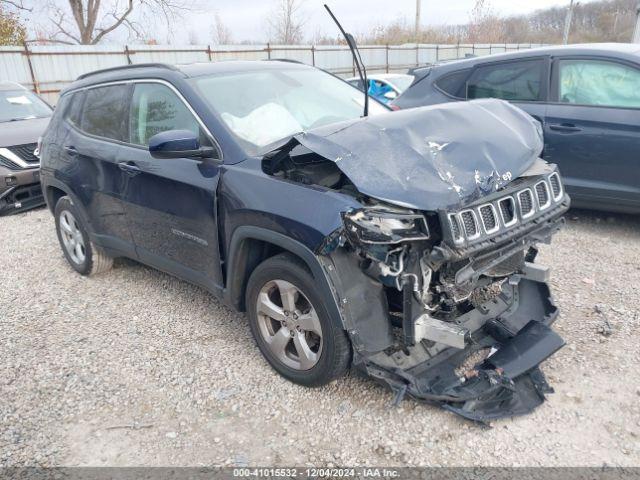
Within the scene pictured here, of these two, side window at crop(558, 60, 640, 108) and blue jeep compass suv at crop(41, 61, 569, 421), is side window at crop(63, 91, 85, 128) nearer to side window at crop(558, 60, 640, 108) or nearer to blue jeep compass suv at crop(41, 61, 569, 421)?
blue jeep compass suv at crop(41, 61, 569, 421)

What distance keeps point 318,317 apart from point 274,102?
1.59 meters

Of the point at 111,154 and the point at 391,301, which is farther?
the point at 111,154

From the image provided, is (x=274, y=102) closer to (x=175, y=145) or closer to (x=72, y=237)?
(x=175, y=145)

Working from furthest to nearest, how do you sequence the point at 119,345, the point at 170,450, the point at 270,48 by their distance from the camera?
the point at 270,48 < the point at 119,345 < the point at 170,450

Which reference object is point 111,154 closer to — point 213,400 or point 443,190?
point 213,400

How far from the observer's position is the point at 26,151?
7309 mm

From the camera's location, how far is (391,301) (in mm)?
2715

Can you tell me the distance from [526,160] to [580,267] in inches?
79.7

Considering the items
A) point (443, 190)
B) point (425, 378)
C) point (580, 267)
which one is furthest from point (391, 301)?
point (580, 267)

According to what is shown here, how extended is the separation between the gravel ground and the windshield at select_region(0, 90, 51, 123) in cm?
492

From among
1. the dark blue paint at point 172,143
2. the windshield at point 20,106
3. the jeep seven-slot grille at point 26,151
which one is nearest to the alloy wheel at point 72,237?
the dark blue paint at point 172,143

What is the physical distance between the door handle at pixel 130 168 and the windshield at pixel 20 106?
17.8 feet

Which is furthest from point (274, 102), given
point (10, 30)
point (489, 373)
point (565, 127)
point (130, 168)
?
point (10, 30)

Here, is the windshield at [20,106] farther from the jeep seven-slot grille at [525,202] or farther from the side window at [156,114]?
the jeep seven-slot grille at [525,202]
